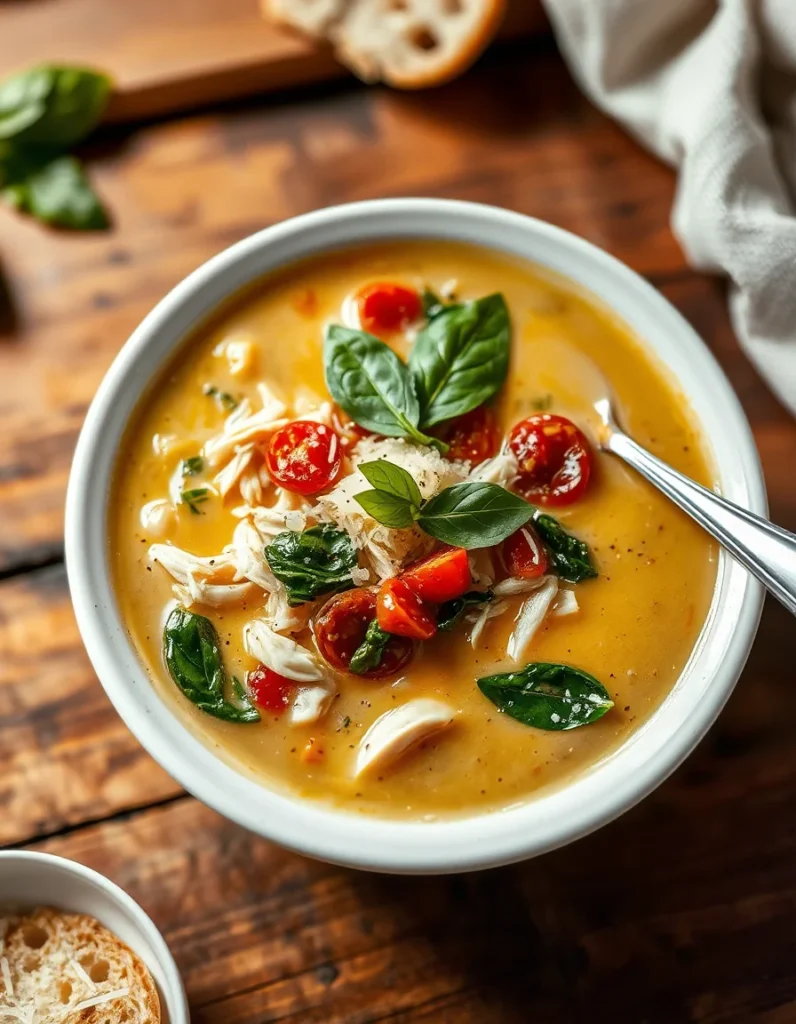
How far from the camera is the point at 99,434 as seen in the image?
104 inches

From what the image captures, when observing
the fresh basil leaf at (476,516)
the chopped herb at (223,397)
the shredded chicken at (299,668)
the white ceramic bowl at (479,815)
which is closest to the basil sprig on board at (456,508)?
the fresh basil leaf at (476,516)

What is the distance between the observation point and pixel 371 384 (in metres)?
2.64

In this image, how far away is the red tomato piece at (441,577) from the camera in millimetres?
2428

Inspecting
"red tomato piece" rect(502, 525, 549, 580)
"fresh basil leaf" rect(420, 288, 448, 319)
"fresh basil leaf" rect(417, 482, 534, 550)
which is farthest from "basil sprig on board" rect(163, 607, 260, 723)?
"fresh basil leaf" rect(420, 288, 448, 319)

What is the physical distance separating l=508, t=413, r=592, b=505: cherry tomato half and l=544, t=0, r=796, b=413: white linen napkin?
2.66ft

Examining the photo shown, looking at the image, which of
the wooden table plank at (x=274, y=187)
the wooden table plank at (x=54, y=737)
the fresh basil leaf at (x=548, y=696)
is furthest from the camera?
the wooden table plank at (x=274, y=187)

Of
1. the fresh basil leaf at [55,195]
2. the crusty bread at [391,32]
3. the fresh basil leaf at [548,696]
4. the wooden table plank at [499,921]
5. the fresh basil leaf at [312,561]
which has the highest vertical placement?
the crusty bread at [391,32]

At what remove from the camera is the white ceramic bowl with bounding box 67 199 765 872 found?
7.78ft

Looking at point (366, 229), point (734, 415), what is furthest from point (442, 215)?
point (734, 415)

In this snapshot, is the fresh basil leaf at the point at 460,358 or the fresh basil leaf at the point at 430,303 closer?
the fresh basil leaf at the point at 460,358

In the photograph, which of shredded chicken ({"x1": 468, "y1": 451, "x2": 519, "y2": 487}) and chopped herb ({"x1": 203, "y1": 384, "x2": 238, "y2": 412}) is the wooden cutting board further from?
shredded chicken ({"x1": 468, "y1": 451, "x2": 519, "y2": 487})

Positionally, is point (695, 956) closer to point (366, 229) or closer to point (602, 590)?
point (602, 590)

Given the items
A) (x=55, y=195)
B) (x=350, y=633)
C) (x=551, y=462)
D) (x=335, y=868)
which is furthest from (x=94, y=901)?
(x=55, y=195)

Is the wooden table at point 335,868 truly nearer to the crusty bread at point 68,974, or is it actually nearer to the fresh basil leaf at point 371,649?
the crusty bread at point 68,974
